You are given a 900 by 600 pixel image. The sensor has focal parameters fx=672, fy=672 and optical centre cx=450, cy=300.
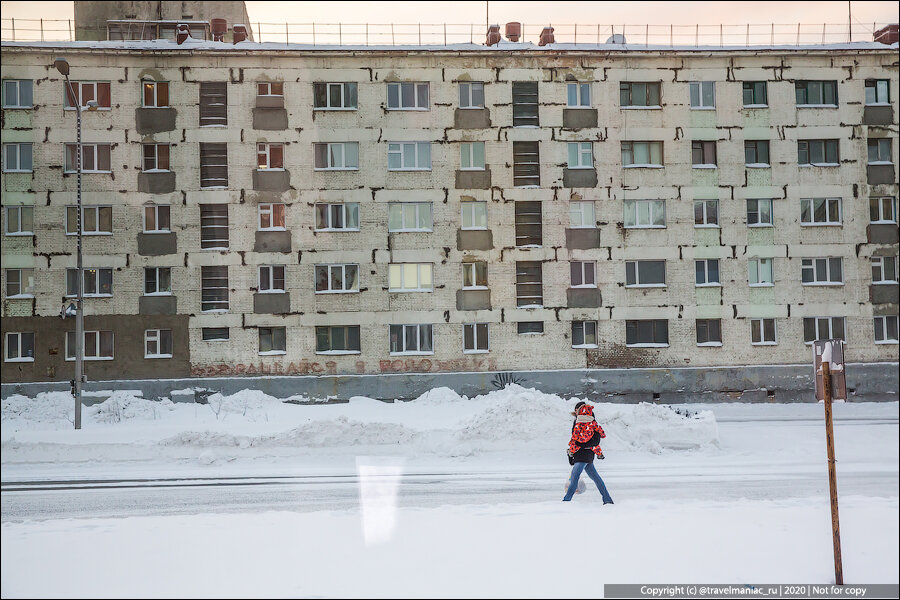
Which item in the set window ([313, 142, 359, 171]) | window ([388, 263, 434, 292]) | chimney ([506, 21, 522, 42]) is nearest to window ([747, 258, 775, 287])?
window ([388, 263, 434, 292])

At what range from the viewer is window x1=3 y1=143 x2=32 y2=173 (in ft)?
92.0

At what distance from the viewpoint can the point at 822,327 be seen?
29641 millimetres

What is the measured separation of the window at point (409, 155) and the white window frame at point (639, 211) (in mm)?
8817

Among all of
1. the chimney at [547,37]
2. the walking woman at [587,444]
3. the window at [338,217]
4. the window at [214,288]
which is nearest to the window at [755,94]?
the chimney at [547,37]

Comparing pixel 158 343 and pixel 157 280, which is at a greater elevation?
pixel 157 280

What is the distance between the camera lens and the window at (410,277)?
94.2 feet

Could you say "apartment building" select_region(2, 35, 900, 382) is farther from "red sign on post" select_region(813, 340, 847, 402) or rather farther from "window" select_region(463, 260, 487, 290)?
"red sign on post" select_region(813, 340, 847, 402)

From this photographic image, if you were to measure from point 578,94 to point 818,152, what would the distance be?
36.3 feet

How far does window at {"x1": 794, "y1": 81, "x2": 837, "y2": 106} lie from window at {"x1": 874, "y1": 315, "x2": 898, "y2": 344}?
9800mm

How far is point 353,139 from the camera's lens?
28641 millimetres

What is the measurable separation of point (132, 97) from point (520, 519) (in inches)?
1013

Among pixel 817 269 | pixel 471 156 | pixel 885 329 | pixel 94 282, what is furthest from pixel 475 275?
pixel 885 329

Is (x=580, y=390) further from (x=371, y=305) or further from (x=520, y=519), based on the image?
(x=520, y=519)

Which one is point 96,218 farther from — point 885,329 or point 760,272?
point 885,329
